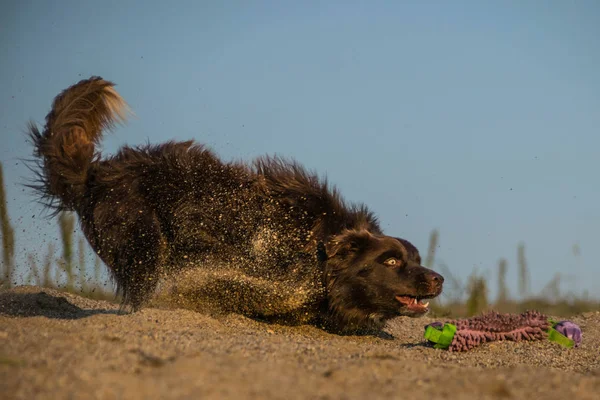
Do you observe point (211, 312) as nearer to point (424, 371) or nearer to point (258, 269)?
point (258, 269)

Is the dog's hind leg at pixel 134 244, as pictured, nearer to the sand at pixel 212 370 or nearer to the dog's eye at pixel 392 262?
the sand at pixel 212 370

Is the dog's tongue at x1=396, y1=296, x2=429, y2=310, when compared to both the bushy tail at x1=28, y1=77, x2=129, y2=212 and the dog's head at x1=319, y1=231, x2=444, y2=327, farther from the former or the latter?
the bushy tail at x1=28, y1=77, x2=129, y2=212

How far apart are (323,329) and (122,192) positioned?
2573 mm

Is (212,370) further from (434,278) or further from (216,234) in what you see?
(434,278)

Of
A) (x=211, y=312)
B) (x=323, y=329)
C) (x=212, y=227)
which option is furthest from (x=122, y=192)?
(x=323, y=329)

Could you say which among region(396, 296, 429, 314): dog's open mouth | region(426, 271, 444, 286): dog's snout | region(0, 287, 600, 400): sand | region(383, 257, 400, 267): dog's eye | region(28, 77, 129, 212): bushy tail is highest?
region(28, 77, 129, 212): bushy tail

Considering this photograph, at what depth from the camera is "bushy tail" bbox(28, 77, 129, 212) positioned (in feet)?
23.8

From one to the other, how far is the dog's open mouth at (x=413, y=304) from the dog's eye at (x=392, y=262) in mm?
353

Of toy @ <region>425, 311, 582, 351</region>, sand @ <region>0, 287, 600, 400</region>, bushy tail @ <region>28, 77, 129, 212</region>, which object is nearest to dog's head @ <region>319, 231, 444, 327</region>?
toy @ <region>425, 311, 582, 351</region>

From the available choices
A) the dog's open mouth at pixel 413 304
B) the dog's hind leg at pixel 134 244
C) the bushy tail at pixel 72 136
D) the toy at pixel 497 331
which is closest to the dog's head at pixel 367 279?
the dog's open mouth at pixel 413 304

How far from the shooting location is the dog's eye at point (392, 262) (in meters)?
7.56

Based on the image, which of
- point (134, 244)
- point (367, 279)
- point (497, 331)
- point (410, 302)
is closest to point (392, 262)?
point (367, 279)

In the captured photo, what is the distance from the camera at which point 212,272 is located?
23.9ft

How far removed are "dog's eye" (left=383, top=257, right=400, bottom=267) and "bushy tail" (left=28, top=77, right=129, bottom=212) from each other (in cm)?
326
